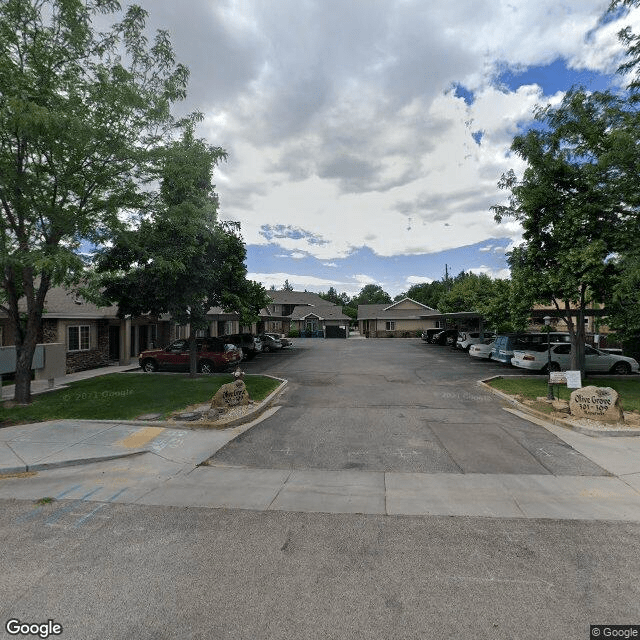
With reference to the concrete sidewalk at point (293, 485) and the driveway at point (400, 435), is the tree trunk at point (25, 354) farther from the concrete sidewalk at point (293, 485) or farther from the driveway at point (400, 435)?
the driveway at point (400, 435)

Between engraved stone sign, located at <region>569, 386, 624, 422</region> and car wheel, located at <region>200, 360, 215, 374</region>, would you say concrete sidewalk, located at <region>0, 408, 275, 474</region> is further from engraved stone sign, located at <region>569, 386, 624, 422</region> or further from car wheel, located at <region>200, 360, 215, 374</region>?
car wheel, located at <region>200, 360, 215, 374</region>

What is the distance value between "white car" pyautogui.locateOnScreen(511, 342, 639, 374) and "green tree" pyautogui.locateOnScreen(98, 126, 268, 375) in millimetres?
13404

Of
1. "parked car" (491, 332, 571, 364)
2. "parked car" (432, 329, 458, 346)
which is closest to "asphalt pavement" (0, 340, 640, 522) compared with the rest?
"parked car" (491, 332, 571, 364)

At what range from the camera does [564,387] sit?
45.9 feet

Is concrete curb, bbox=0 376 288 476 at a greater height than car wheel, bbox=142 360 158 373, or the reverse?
car wheel, bbox=142 360 158 373

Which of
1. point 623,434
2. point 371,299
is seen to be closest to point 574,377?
point 623,434

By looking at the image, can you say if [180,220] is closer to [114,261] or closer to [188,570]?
[114,261]

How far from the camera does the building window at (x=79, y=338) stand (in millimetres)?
18281

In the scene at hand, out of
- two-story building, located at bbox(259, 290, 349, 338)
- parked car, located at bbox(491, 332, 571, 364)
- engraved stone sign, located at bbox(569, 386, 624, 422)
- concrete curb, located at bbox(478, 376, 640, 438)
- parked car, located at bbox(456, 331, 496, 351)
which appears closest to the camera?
concrete curb, located at bbox(478, 376, 640, 438)

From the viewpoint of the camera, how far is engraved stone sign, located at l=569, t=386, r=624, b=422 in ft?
31.4

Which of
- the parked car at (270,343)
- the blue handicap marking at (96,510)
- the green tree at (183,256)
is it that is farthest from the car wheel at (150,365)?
the blue handicap marking at (96,510)

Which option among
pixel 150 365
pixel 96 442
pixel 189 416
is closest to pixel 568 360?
pixel 189 416

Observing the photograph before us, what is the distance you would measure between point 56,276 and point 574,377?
1404 centimetres

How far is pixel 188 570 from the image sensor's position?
394cm
